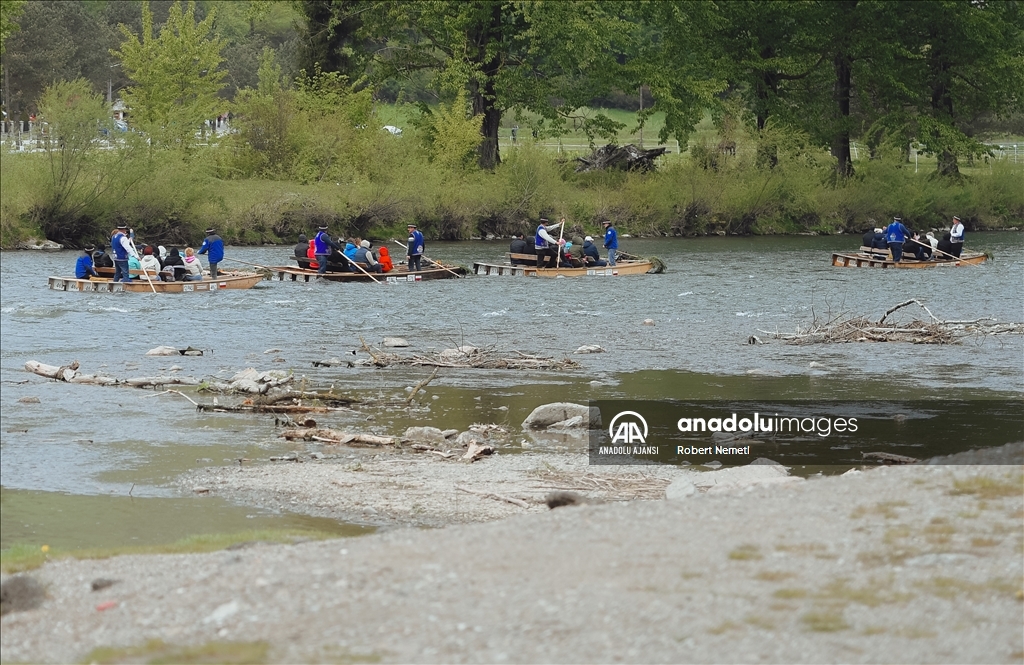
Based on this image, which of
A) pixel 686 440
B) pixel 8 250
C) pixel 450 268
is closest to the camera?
pixel 686 440

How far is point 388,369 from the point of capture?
974 inches

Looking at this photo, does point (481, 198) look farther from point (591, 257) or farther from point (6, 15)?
point (6, 15)

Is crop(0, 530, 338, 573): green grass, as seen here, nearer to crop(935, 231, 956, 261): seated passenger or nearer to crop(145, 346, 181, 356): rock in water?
crop(145, 346, 181, 356): rock in water

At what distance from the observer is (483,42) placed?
197 ft

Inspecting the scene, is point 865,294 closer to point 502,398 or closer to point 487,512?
point 502,398

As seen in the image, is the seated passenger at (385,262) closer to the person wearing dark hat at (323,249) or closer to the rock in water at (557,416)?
the person wearing dark hat at (323,249)

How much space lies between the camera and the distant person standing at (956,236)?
45.4 m

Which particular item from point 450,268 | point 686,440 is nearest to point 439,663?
point 686,440

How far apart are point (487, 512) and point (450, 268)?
27847mm

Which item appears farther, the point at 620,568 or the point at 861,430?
the point at 861,430

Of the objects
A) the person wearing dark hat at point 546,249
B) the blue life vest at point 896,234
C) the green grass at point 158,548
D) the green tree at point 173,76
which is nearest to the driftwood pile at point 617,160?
the green tree at point 173,76

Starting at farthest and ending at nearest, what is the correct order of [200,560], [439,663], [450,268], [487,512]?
[450,268]
[487,512]
[200,560]
[439,663]

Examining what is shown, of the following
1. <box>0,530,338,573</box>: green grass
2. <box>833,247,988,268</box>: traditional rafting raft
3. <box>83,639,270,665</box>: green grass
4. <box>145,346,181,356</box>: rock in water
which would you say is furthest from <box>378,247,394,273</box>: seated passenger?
<box>83,639,270,665</box>: green grass

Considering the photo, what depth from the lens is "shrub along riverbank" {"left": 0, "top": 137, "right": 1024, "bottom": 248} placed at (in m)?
47.4
